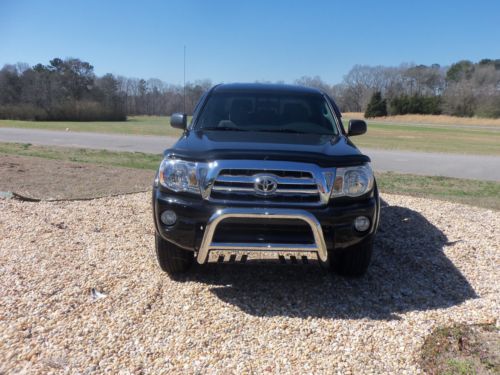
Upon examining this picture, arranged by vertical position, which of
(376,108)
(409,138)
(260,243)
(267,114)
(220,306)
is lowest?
(409,138)

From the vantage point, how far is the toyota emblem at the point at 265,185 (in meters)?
3.61

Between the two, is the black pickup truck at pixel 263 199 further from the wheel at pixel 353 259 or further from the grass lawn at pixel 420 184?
the grass lawn at pixel 420 184

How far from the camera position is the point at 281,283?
14.1 feet

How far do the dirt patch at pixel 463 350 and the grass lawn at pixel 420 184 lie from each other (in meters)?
5.30

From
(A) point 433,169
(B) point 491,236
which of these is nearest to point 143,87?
(A) point 433,169

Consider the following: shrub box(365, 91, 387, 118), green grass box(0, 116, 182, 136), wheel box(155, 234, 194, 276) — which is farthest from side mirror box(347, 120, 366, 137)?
shrub box(365, 91, 387, 118)

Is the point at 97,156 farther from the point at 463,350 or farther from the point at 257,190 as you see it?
the point at 463,350

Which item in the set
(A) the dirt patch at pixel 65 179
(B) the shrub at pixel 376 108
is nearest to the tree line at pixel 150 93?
(B) the shrub at pixel 376 108

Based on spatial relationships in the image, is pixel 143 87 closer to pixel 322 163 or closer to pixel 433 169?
pixel 433 169

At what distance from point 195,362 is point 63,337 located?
0.95 metres

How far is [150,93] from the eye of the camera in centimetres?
9119

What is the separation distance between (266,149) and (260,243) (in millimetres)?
746

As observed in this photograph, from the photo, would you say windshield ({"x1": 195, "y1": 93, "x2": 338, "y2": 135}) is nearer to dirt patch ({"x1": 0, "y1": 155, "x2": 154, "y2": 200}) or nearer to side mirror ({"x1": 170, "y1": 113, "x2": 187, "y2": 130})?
side mirror ({"x1": 170, "y1": 113, "x2": 187, "y2": 130})

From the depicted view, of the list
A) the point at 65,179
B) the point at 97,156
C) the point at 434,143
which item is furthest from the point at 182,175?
the point at 434,143
